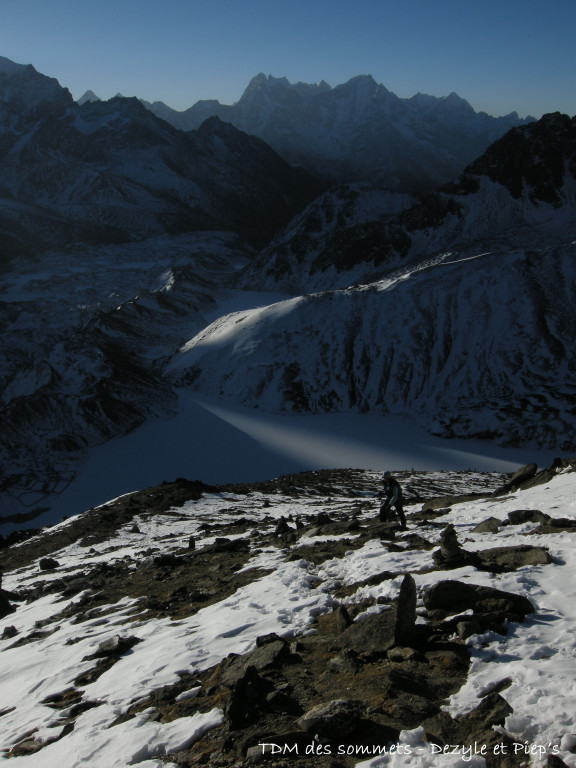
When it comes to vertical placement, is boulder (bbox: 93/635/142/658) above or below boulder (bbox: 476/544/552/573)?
below

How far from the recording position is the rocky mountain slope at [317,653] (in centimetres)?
558

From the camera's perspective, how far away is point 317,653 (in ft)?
25.3

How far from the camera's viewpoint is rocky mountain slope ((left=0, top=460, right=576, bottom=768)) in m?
5.58

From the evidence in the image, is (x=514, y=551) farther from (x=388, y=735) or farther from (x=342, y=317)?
(x=342, y=317)

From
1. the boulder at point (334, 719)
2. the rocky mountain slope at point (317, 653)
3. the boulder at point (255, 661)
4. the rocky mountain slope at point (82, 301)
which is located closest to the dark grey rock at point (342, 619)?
the rocky mountain slope at point (317, 653)

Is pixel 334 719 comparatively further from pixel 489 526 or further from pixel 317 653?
pixel 489 526

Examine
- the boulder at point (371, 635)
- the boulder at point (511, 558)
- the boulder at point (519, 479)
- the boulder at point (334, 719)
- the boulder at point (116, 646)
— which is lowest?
the boulder at point (519, 479)

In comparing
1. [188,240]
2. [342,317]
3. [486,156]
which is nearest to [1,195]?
[188,240]

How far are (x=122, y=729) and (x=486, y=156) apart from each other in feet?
413

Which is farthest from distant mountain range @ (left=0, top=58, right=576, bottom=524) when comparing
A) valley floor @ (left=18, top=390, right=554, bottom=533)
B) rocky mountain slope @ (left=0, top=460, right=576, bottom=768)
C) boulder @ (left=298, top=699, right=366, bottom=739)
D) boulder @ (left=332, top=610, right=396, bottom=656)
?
boulder @ (left=298, top=699, right=366, bottom=739)

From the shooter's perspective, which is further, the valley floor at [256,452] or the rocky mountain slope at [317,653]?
the valley floor at [256,452]

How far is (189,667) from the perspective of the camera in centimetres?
805

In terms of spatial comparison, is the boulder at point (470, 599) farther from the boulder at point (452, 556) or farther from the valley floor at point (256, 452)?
the valley floor at point (256, 452)

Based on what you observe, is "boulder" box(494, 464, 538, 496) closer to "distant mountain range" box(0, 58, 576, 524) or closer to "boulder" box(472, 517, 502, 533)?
"boulder" box(472, 517, 502, 533)
